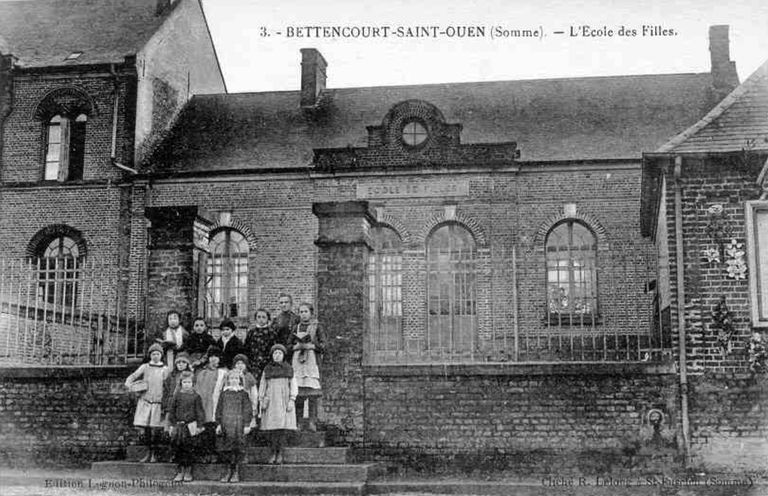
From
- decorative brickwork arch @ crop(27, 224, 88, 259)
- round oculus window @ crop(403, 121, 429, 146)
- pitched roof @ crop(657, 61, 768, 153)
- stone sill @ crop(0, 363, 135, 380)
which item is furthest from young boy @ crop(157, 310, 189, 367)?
decorative brickwork arch @ crop(27, 224, 88, 259)

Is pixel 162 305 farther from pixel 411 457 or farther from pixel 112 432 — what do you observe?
pixel 411 457

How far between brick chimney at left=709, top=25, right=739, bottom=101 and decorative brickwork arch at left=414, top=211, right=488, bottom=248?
7555 mm

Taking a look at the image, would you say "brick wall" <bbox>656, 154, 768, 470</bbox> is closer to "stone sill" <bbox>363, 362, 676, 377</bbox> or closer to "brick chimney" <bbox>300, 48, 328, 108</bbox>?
"stone sill" <bbox>363, 362, 676, 377</bbox>

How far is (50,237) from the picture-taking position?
23469 mm

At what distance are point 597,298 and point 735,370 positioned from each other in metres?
10.6

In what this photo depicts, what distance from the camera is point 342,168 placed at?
73.5 ft

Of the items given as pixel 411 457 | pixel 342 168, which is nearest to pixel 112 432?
pixel 411 457

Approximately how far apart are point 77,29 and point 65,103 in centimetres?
270

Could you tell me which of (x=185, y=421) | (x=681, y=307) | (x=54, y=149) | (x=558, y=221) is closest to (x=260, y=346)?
(x=185, y=421)

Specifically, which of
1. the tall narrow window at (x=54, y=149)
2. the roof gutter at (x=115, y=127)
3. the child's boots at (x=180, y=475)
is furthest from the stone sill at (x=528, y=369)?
the tall narrow window at (x=54, y=149)

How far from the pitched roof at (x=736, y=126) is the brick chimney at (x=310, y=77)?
49.1ft

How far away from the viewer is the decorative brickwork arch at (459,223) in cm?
2188

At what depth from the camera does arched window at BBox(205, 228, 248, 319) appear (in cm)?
2270

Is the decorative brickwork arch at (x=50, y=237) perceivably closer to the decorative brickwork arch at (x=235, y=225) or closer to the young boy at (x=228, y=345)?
the decorative brickwork arch at (x=235, y=225)
